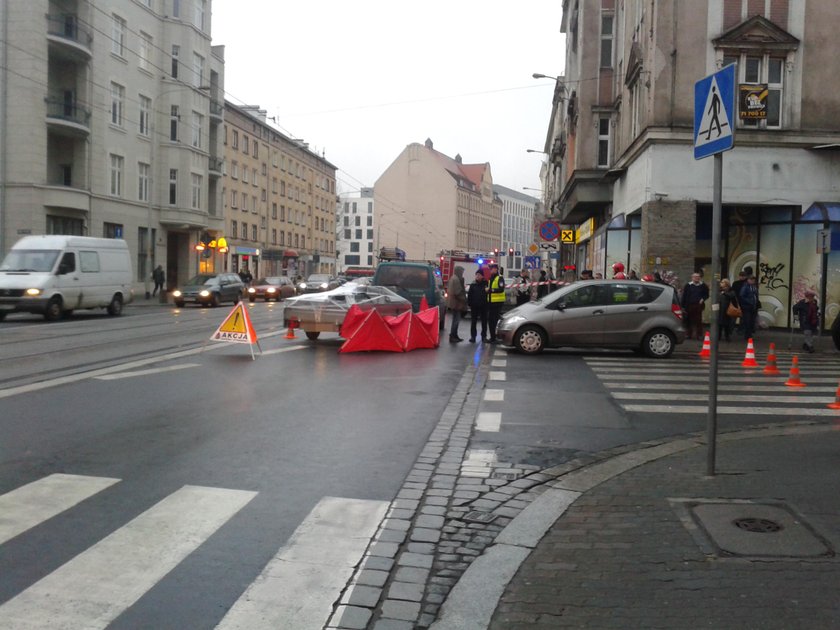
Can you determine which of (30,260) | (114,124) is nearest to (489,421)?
(30,260)

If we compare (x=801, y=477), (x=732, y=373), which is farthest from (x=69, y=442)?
(x=732, y=373)

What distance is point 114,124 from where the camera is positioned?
42.3 metres

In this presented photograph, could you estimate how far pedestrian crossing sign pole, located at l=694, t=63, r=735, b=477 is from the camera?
6.42 meters

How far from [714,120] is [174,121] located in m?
45.3

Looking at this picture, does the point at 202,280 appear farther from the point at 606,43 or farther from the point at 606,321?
the point at 606,321

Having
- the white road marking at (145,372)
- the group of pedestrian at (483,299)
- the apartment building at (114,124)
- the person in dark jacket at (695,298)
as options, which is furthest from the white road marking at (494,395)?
the apartment building at (114,124)

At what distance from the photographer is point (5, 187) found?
36188 mm

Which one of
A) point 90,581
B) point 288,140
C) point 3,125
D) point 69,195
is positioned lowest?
point 90,581

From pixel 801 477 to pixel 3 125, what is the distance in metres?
36.7

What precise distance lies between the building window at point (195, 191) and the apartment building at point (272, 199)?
38.4 feet

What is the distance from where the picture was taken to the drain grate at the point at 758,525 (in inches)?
203

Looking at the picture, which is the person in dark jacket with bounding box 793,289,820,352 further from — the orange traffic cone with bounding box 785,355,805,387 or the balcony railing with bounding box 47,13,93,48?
the balcony railing with bounding box 47,13,93,48

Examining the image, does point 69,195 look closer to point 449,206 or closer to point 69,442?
point 69,442

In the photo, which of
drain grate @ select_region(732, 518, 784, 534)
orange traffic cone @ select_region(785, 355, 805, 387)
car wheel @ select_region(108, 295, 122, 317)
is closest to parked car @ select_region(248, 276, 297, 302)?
car wheel @ select_region(108, 295, 122, 317)
